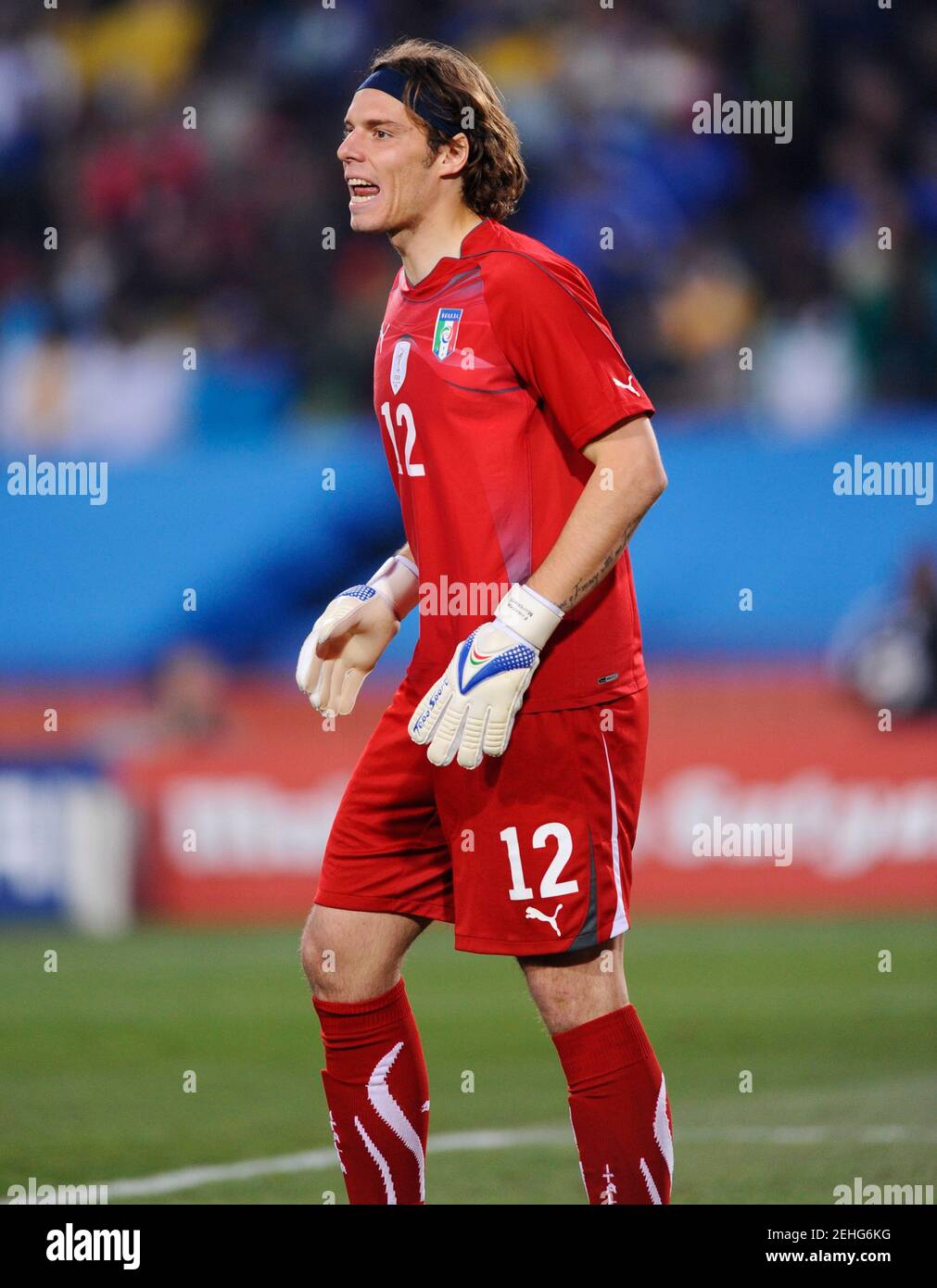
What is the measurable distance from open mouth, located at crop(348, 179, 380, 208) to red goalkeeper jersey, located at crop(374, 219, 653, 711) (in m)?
0.19

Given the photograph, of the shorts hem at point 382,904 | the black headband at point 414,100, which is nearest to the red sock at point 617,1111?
the shorts hem at point 382,904

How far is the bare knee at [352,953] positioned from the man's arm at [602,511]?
69cm

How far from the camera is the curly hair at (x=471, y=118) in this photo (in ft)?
10.3

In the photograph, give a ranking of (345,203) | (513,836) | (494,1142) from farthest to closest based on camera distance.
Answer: (345,203), (494,1142), (513,836)

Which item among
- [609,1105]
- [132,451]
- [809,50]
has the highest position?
[809,50]

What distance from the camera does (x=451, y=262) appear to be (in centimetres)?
308

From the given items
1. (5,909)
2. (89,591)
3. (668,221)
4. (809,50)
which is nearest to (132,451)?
(89,591)

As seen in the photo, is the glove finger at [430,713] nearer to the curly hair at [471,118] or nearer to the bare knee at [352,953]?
the bare knee at [352,953]

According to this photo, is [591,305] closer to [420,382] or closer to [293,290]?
[420,382]

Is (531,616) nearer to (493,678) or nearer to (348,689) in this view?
(493,678)

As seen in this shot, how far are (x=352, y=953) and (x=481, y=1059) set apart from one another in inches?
92.0

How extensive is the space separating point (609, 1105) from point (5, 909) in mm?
4715

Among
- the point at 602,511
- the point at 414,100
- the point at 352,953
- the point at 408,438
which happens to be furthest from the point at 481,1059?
the point at 414,100

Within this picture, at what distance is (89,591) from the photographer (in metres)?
7.45
